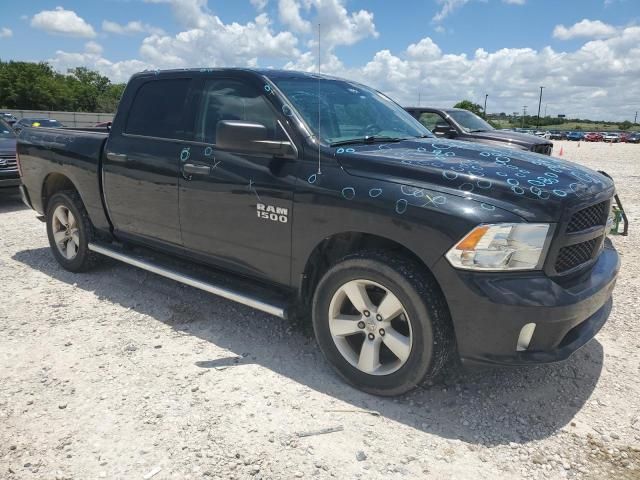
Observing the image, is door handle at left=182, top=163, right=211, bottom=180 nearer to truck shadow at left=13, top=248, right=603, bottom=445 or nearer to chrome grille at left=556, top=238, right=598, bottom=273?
truck shadow at left=13, top=248, right=603, bottom=445

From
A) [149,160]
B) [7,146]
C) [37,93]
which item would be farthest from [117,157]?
[37,93]

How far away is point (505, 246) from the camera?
2576 millimetres

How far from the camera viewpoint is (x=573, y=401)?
10.2 ft

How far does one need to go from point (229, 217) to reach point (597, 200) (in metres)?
2.33

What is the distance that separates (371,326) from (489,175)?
109 centimetres

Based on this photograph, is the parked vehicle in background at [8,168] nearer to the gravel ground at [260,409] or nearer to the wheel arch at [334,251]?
the gravel ground at [260,409]

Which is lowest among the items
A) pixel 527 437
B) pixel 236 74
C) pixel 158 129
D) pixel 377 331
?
pixel 527 437

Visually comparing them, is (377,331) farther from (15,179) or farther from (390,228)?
(15,179)

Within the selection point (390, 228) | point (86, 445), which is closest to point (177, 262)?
point (86, 445)

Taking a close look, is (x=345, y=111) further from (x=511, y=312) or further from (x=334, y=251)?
(x=511, y=312)

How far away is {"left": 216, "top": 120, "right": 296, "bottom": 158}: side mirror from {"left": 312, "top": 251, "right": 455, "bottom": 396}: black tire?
81 centimetres

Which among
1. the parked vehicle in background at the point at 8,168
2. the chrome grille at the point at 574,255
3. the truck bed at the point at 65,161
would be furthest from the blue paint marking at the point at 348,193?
the parked vehicle in background at the point at 8,168

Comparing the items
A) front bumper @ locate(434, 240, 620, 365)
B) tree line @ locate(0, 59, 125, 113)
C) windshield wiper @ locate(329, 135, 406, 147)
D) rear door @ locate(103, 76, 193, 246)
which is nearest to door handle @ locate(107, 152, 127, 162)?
rear door @ locate(103, 76, 193, 246)

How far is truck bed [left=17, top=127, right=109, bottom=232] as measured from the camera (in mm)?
4699
